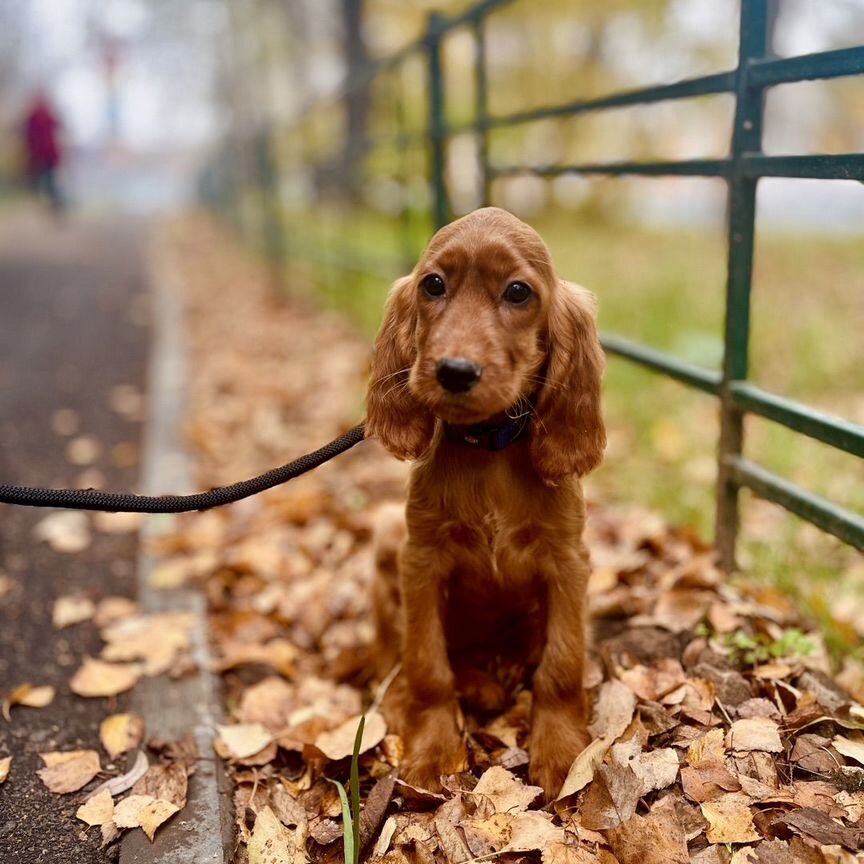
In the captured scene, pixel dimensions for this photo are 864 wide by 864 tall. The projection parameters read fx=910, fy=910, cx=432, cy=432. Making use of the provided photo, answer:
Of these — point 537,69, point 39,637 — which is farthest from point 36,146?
point 39,637

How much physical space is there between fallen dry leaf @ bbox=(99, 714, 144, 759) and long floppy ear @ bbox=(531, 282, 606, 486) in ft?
4.51

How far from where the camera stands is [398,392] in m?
Result: 2.11

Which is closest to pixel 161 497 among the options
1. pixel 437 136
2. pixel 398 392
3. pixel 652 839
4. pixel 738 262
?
pixel 398 392

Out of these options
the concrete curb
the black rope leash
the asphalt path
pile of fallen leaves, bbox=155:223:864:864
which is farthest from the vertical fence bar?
the black rope leash

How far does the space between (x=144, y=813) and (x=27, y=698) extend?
2.56 feet

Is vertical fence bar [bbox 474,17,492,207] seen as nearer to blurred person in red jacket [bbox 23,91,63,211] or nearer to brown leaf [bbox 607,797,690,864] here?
brown leaf [bbox 607,797,690,864]

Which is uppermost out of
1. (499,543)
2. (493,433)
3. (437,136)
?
(437,136)

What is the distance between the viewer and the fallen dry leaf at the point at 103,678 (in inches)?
108

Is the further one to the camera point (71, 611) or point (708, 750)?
point (71, 611)

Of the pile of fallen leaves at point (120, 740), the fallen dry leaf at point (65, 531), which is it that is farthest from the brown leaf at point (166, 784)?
the fallen dry leaf at point (65, 531)

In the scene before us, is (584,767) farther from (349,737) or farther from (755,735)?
(349,737)

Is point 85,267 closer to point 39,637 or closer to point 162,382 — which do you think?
point 162,382

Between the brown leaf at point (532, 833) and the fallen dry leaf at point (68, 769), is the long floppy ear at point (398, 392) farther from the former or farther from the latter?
the fallen dry leaf at point (68, 769)

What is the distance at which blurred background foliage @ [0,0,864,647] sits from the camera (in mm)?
4129
